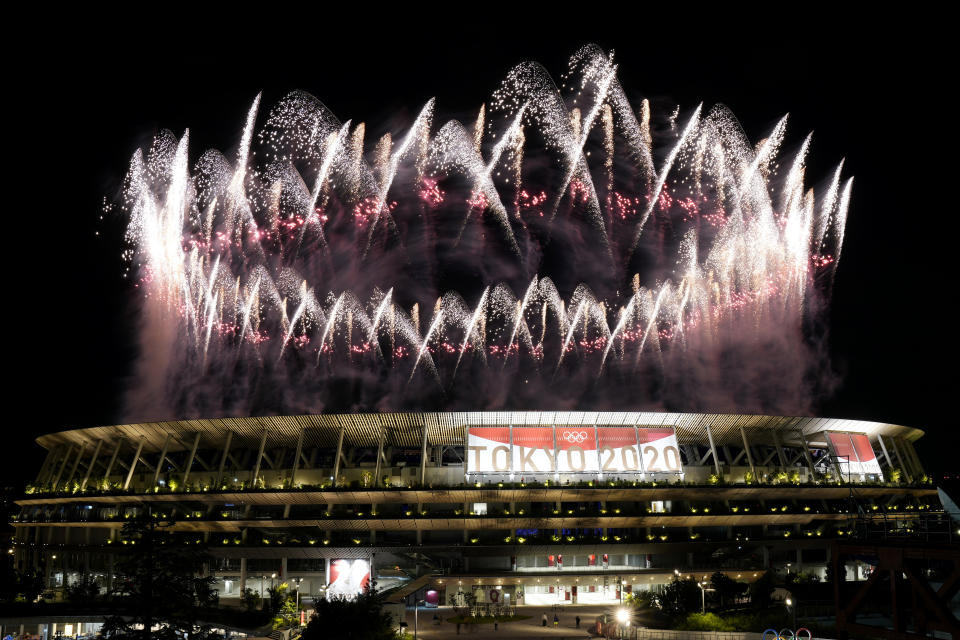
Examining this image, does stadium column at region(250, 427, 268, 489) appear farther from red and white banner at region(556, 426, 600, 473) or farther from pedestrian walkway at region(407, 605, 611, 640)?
red and white banner at region(556, 426, 600, 473)

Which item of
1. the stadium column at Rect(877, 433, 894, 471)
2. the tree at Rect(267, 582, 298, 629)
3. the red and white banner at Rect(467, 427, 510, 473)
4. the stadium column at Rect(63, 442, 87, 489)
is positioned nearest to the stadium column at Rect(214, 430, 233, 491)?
the tree at Rect(267, 582, 298, 629)

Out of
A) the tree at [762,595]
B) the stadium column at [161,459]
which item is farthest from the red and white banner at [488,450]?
the stadium column at [161,459]

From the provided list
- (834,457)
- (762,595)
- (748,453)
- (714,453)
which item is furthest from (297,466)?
(834,457)

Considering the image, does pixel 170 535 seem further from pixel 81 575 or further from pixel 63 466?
pixel 63 466

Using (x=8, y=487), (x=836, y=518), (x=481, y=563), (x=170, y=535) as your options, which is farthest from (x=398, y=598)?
(x=8, y=487)

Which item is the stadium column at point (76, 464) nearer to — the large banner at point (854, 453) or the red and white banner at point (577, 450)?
the red and white banner at point (577, 450)

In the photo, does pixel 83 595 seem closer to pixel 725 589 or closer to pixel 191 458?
pixel 191 458
